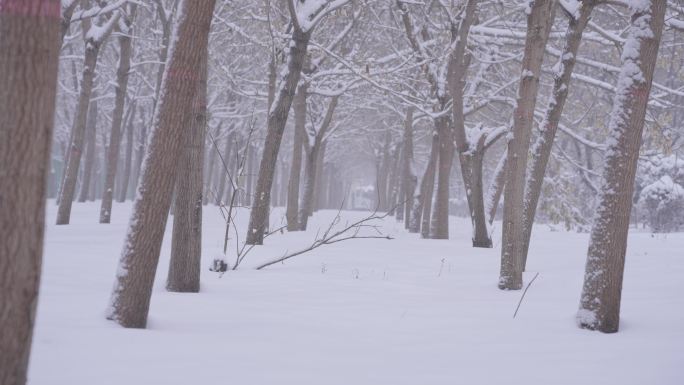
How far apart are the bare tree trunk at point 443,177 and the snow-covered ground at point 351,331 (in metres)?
5.76

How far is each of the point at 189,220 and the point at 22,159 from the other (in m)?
3.47

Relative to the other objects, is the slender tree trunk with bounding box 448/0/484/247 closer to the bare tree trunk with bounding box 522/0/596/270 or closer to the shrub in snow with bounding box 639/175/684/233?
the bare tree trunk with bounding box 522/0/596/270

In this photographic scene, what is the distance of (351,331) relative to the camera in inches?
179

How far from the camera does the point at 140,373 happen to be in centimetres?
302

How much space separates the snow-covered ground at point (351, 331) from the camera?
3.27 m

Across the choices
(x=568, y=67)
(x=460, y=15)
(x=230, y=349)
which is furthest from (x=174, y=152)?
(x=460, y=15)

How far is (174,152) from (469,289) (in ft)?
14.2

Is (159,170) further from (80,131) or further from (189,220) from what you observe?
(80,131)

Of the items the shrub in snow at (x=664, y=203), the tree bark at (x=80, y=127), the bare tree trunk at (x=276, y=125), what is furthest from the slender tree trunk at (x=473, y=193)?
the shrub in snow at (x=664, y=203)

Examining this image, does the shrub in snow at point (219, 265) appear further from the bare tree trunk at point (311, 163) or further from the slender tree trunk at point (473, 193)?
the bare tree trunk at point (311, 163)

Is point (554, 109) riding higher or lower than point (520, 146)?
higher

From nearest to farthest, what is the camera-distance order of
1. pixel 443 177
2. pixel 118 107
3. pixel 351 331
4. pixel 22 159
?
pixel 22 159 → pixel 351 331 → pixel 443 177 → pixel 118 107

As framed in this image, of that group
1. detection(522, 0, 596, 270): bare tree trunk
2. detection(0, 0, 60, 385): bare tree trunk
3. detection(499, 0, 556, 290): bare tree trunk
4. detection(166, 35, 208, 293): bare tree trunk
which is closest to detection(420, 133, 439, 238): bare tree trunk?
detection(522, 0, 596, 270): bare tree trunk

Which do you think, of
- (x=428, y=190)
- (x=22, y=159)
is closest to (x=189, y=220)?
(x=22, y=159)
